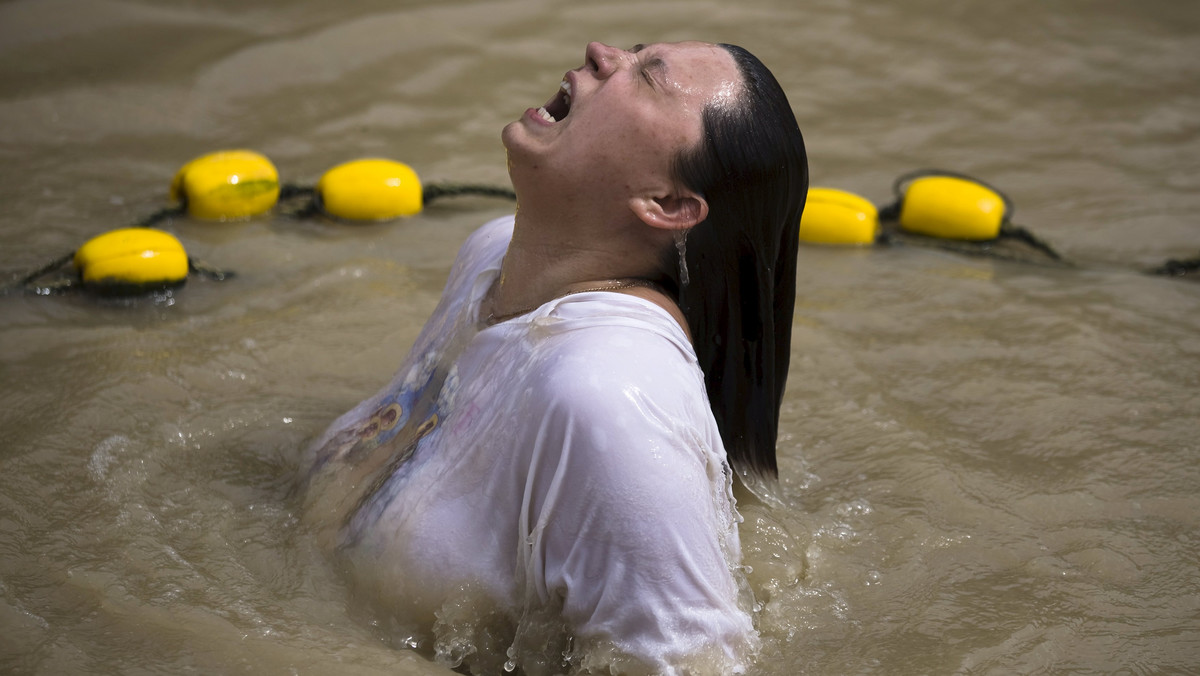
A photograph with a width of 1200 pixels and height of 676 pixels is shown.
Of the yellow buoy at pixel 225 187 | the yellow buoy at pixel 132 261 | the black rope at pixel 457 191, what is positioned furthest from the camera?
the black rope at pixel 457 191

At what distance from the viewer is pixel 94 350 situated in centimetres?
345

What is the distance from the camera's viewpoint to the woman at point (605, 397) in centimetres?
194

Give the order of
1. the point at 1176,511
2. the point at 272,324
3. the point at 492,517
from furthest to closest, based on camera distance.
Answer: the point at 272,324 < the point at 1176,511 < the point at 492,517

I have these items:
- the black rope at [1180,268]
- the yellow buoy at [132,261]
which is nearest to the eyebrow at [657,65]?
the yellow buoy at [132,261]

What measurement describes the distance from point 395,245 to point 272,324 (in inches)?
30.2

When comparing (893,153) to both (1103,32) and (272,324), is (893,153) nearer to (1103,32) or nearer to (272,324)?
(1103,32)

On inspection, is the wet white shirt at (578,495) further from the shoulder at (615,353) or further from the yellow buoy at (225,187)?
the yellow buoy at (225,187)

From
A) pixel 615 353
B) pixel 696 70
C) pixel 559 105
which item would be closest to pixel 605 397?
pixel 615 353

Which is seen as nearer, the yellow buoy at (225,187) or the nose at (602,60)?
the nose at (602,60)

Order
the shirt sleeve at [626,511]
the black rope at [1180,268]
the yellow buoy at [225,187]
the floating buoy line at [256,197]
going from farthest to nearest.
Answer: the yellow buoy at [225,187]
the black rope at [1180,268]
the floating buoy line at [256,197]
the shirt sleeve at [626,511]

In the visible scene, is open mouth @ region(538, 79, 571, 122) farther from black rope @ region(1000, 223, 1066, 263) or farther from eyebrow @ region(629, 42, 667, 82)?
black rope @ region(1000, 223, 1066, 263)

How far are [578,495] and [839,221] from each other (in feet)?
9.35

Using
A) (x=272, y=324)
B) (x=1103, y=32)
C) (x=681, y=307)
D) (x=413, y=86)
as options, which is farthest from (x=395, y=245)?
(x=1103, y=32)

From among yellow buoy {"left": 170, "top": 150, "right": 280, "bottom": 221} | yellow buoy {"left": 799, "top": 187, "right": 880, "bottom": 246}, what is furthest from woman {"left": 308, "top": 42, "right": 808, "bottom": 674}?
yellow buoy {"left": 170, "top": 150, "right": 280, "bottom": 221}
